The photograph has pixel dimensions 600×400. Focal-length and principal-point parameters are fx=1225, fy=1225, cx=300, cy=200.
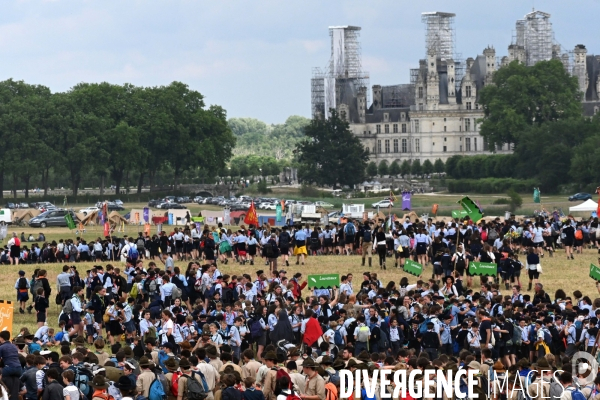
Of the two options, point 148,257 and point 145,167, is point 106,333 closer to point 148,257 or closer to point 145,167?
point 148,257

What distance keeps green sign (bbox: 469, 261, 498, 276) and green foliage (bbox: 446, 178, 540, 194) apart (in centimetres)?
7433

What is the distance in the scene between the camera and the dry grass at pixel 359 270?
35.0m

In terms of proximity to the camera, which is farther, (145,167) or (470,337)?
(145,167)

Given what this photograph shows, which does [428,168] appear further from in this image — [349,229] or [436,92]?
[349,229]

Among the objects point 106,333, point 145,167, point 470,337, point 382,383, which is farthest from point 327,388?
point 145,167

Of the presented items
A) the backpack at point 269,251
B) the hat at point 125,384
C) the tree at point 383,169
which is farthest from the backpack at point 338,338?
the tree at point 383,169

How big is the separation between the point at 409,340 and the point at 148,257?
67.1ft

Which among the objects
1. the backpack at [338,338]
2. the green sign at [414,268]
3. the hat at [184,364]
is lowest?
the backpack at [338,338]

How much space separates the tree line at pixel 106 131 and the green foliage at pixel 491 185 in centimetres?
2476

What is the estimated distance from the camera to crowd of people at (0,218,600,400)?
17766mm

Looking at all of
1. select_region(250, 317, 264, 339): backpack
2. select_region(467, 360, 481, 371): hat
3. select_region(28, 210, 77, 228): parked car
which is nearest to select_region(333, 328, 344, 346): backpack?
select_region(250, 317, 264, 339): backpack

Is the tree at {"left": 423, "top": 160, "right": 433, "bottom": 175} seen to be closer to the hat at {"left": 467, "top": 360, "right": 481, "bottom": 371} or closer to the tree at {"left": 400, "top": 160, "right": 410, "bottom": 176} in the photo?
the tree at {"left": 400, "top": 160, "right": 410, "bottom": 176}

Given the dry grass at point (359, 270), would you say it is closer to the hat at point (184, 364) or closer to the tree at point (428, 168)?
the hat at point (184, 364)

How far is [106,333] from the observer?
2783 centimetres
